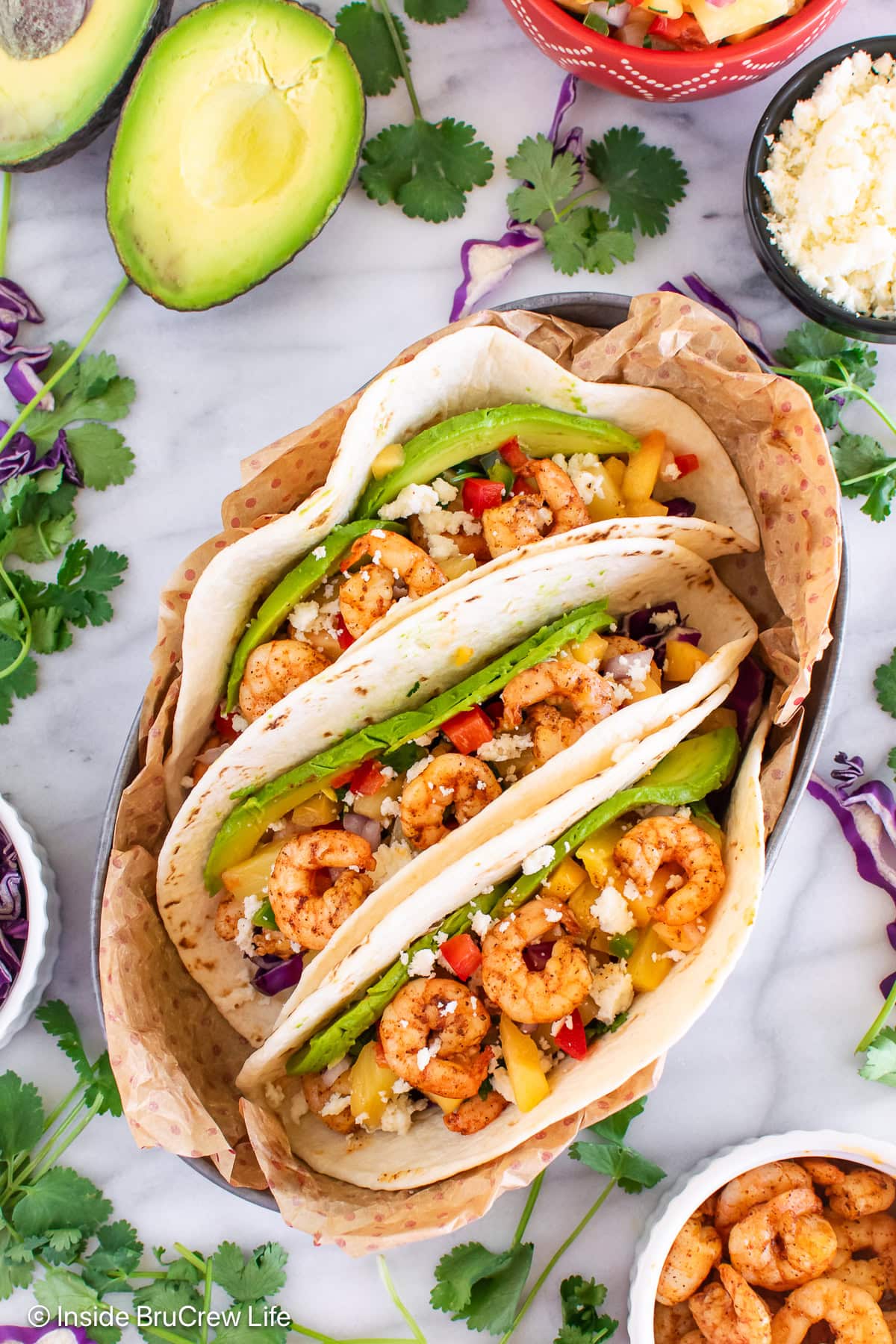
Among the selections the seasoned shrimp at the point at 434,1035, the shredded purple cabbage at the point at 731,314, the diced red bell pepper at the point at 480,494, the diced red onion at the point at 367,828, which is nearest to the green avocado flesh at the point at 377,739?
the diced red onion at the point at 367,828

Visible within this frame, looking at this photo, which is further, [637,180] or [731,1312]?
[637,180]

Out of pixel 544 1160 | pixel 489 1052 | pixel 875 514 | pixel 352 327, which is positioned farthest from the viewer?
pixel 352 327

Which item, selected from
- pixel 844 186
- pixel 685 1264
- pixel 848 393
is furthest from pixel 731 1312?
pixel 844 186

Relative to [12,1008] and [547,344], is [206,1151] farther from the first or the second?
[547,344]

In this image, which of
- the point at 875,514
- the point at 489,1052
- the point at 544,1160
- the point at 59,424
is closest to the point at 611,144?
the point at 875,514

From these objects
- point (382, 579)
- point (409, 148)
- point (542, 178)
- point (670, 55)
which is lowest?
point (382, 579)

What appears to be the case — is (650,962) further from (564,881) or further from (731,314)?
(731,314)

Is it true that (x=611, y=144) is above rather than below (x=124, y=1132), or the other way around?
above
